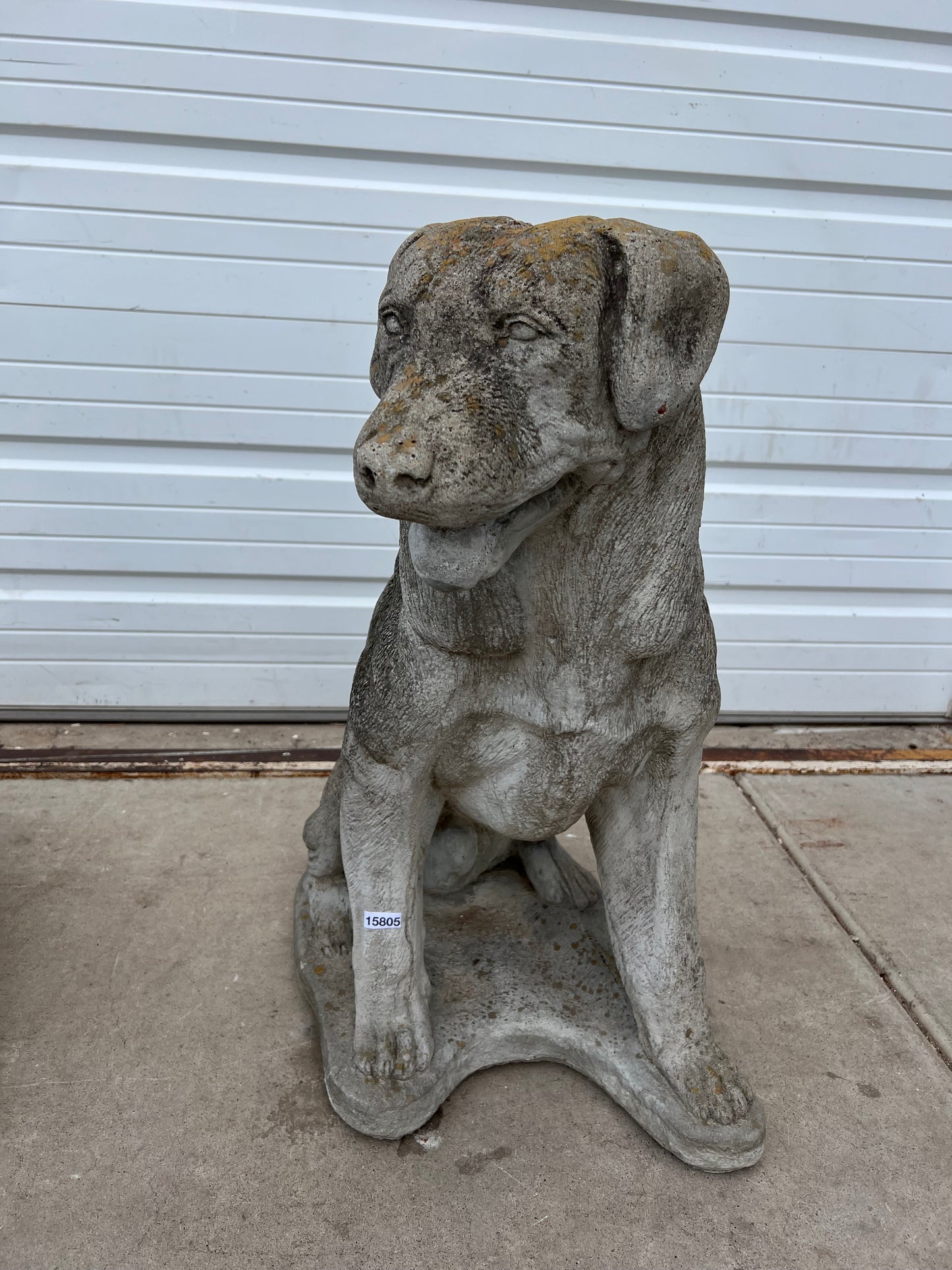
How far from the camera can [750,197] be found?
2941 millimetres

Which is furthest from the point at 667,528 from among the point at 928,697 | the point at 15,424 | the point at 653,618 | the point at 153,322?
the point at 928,697

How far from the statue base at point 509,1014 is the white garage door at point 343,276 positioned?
4.50 ft

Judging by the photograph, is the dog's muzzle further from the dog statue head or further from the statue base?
the statue base

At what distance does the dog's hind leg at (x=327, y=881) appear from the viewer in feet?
6.66

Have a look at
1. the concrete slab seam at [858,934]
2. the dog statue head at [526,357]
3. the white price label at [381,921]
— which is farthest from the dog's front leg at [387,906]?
the concrete slab seam at [858,934]

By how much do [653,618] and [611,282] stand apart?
1.57 feet

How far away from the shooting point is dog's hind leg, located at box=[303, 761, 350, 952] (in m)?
2.03

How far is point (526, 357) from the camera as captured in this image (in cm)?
122

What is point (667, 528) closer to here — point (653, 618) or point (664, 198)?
point (653, 618)

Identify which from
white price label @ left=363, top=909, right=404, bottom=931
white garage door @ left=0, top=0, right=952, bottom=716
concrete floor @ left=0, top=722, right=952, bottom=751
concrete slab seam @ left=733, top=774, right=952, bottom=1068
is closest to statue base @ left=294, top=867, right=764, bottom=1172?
white price label @ left=363, top=909, right=404, bottom=931

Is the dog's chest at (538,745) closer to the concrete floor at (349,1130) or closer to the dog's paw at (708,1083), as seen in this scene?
the dog's paw at (708,1083)

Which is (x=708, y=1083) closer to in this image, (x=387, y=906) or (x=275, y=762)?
(x=387, y=906)

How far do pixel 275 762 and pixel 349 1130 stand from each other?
1.48m

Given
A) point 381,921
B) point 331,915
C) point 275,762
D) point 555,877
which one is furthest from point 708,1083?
point 275,762
